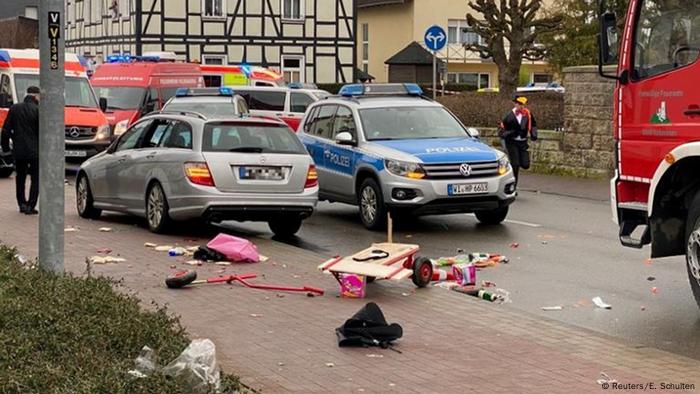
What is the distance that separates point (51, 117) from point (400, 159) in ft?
23.6

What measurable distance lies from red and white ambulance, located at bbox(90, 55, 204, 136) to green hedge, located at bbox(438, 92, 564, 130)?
7125 millimetres

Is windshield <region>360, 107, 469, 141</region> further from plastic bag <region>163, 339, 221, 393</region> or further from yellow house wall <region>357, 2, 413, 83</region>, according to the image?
yellow house wall <region>357, 2, 413, 83</region>

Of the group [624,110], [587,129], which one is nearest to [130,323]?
[624,110]

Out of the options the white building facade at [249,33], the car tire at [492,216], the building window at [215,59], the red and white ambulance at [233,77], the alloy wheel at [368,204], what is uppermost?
the white building facade at [249,33]

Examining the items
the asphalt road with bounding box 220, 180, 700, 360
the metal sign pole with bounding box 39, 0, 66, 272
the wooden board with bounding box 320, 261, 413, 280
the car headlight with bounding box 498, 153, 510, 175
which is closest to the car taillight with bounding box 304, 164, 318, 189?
the asphalt road with bounding box 220, 180, 700, 360

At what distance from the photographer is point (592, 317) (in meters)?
10.2

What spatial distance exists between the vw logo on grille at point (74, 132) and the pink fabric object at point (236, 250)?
608 inches

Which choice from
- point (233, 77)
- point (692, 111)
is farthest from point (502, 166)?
point (233, 77)

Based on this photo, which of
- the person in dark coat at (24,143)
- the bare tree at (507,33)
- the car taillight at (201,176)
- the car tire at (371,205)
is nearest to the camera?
the car taillight at (201,176)

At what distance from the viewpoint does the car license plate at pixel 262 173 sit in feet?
47.6

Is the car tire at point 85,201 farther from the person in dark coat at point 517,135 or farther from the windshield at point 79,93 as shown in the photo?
the windshield at point 79,93

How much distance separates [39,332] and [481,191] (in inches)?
362

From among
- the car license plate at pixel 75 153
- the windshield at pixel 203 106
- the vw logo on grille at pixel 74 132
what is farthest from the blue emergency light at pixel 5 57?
the windshield at pixel 203 106

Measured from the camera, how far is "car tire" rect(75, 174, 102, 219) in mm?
16844
